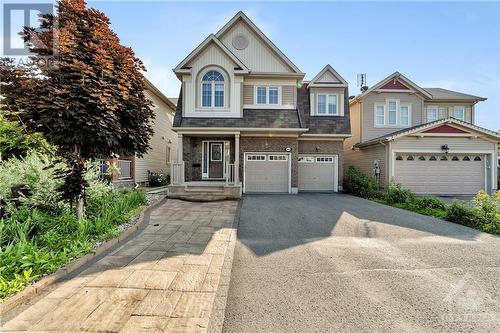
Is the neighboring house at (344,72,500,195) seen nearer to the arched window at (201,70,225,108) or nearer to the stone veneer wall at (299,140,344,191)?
the stone veneer wall at (299,140,344,191)

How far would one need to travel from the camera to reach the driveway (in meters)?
3.13

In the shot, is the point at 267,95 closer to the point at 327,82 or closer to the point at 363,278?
the point at 327,82

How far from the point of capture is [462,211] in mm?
8375

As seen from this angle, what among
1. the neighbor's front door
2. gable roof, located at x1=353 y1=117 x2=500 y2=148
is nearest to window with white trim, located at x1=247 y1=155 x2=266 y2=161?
the neighbor's front door

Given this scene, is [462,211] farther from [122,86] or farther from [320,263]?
[122,86]

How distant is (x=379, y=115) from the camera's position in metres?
17.5

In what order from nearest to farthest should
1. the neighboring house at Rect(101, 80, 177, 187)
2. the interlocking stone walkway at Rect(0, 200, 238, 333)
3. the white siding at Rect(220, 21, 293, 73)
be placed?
the interlocking stone walkway at Rect(0, 200, 238, 333), the neighboring house at Rect(101, 80, 177, 187), the white siding at Rect(220, 21, 293, 73)

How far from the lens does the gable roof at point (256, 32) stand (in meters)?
A: 15.2

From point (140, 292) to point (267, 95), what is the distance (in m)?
13.2

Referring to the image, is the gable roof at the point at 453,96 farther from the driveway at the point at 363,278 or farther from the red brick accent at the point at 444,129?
the driveway at the point at 363,278

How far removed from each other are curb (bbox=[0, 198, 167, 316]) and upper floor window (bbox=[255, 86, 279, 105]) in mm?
10699

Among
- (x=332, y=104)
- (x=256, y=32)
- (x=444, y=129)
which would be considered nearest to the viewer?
(x=444, y=129)

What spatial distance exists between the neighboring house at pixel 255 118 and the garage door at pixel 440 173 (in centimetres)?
361

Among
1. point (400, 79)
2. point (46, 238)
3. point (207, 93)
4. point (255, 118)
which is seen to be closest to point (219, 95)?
point (207, 93)
